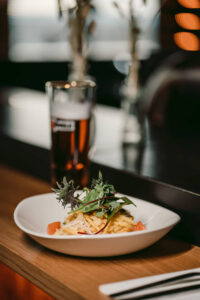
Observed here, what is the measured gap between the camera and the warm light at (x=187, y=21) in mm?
1777

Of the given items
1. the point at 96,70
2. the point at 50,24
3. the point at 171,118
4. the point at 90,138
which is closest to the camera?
the point at 90,138

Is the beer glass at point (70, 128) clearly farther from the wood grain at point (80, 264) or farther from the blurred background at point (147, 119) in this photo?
the wood grain at point (80, 264)

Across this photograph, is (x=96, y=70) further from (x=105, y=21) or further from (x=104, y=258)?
(x=104, y=258)

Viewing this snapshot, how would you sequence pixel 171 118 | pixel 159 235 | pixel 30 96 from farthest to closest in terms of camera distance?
pixel 30 96 → pixel 171 118 → pixel 159 235

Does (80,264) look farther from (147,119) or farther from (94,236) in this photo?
(147,119)

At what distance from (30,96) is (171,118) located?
1057mm

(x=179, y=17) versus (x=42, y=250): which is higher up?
(x=179, y=17)

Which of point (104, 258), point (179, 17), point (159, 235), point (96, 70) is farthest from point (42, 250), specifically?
point (96, 70)

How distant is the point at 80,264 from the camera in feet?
3.40

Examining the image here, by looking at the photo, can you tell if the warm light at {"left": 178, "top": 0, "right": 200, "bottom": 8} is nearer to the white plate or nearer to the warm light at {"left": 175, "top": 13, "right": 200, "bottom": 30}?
the warm light at {"left": 175, "top": 13, "right": 200, "bottom": 30}

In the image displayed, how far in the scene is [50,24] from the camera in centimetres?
914

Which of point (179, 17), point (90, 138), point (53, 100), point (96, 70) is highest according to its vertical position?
point (179, 17)

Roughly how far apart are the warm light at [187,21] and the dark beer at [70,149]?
660 mm

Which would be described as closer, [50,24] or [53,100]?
[53,100]
